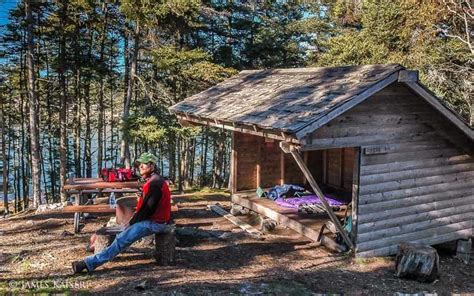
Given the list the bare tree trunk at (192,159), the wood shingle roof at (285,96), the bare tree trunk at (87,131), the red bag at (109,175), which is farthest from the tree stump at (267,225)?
the bare tree trunk at (192,159)

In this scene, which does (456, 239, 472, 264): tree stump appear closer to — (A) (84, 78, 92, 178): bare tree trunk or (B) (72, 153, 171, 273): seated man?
(B) (72, 153, 171, 273): seated man

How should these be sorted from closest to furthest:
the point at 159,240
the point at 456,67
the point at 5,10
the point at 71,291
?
the point at 71,291, the point at 159,240, the point at 456,67, the point at 5,10

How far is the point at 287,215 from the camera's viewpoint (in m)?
10.3

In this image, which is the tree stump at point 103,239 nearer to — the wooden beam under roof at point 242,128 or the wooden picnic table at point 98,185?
the wooden picnic table at point 98,185

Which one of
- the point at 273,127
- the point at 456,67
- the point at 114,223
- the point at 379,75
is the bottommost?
the point at 114,223

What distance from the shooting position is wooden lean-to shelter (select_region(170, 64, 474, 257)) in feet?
24.9

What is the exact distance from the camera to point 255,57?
23469mm

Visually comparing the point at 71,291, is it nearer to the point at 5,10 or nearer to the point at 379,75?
the point at 379,75

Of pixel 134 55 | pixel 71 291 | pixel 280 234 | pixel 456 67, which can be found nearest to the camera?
pixel 71 291

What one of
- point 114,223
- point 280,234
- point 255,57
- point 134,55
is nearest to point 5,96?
point 134,55

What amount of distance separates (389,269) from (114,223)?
221 inches

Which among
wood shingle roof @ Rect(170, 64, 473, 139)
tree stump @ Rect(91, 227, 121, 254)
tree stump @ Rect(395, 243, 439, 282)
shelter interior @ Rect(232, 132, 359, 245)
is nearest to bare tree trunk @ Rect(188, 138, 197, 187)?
shelter interior @ Rect(232, 132, 359, 245)

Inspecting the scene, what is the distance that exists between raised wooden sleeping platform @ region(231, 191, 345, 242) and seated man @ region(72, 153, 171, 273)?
12.8ft

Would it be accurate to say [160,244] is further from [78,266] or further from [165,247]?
[78,266]
